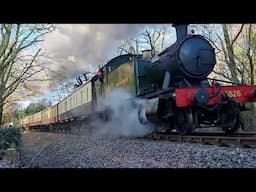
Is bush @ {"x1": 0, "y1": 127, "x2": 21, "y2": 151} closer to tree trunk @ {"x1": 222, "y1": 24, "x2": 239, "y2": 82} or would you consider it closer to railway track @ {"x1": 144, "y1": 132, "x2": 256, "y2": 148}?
railway track @ {"x1": 144, "y1": 132, "x2": 256, "y2": 148}

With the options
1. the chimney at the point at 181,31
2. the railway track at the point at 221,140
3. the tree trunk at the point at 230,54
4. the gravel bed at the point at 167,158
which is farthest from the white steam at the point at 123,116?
the tree trunk at the point at 230,54

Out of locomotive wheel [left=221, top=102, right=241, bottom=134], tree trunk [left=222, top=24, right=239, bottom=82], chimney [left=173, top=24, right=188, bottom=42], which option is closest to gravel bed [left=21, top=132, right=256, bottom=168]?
locomotive wheel [left=221, top=102, right=241, bottom=134]

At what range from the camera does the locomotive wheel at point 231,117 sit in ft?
26.7

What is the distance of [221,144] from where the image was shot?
6832 millimetres

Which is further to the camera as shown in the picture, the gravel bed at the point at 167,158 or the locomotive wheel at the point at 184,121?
the locomotive wheel at the point at 184,121

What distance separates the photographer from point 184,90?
7.87 m

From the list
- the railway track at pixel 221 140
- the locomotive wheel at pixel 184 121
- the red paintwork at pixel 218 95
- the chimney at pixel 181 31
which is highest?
the chimney at pixel 181 31

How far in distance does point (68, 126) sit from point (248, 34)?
37.8 ft

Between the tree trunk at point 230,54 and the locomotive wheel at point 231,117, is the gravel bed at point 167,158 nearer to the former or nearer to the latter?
the locomotive wheel at point 231,117

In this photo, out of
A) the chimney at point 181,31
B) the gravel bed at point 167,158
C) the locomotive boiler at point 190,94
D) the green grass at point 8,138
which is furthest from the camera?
the green grass at point 8,138

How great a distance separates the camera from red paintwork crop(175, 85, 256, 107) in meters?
7.82
